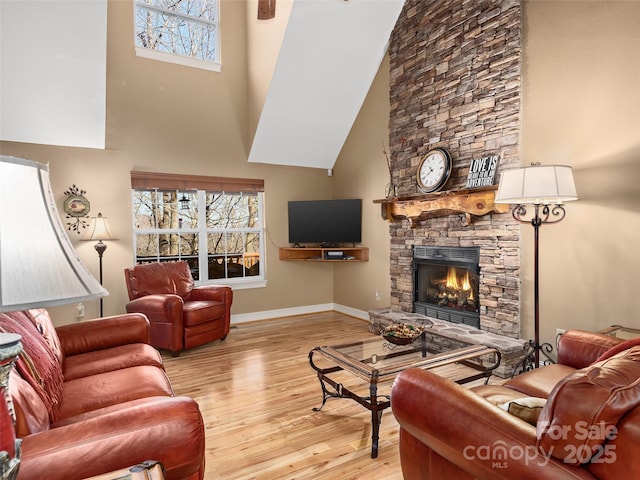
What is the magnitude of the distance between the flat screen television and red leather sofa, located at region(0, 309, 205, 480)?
335 cm

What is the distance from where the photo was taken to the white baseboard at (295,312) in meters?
5.53

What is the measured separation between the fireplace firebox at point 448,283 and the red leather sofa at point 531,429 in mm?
2489

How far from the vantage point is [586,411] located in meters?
1.09

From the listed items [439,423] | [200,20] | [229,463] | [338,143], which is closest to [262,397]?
[229,463]

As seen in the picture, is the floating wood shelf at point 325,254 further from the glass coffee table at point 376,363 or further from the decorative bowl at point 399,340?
the decorative bowl at point 399,340

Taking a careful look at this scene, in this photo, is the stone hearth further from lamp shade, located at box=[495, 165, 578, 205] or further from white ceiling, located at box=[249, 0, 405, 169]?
white ceiling, located at box=[249, 0, 405, 169]

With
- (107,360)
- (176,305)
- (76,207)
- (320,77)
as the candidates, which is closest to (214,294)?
(176,305)

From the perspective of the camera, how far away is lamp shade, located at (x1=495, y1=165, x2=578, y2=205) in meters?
2.60

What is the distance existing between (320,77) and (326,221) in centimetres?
191

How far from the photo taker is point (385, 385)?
10.2 feet

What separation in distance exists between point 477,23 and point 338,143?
8.07ft

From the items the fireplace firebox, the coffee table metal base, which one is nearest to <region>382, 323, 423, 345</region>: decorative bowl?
the coffee table metal base

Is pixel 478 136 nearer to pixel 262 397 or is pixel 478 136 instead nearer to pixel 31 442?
pixel 262 397

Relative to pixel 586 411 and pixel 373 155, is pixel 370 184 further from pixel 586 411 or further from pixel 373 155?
pixel 586 411
